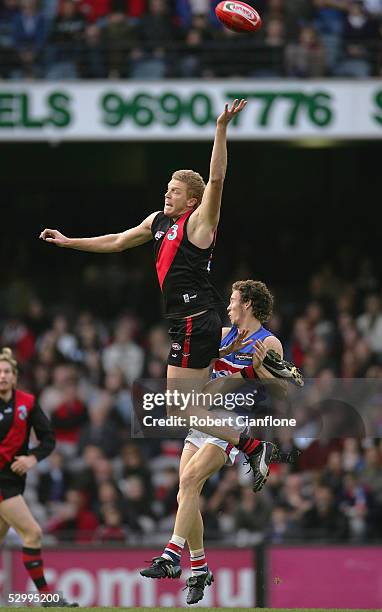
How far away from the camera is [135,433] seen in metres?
9.44

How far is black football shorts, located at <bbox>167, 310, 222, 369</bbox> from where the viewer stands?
8.43 meters

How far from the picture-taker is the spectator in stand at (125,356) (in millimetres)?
16734

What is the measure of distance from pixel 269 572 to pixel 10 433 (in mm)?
3364

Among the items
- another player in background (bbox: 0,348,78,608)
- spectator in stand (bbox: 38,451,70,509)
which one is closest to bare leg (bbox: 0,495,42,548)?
another player in background (bbox: 0,348,78,608)

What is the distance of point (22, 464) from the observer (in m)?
10.5

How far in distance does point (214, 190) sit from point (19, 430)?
11.5ft

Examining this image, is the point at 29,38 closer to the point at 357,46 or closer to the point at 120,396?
the point at 357,46

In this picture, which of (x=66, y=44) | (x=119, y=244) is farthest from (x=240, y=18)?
(x=66, y=44)

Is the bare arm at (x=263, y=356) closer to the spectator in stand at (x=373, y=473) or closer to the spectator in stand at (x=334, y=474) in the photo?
the spectator in stand at (x=334, y=474)

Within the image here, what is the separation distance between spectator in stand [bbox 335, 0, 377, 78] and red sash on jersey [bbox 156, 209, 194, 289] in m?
9.33

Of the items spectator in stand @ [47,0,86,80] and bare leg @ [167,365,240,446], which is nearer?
bare leg @ [167,365,240,446]

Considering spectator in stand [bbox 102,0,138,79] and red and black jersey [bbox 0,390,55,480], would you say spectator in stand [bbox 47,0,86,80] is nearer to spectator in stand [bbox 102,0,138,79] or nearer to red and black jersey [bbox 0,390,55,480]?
spectator in stand [bbox 102,0,138,79]

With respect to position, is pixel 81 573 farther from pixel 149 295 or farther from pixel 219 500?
pixel 149 295

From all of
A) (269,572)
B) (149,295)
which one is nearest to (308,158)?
(149,295)
